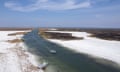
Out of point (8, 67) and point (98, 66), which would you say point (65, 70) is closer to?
point (98, 66)

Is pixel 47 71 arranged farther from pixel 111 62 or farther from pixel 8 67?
pixel 111 62

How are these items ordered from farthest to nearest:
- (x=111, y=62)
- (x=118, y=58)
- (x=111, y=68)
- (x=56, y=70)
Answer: (x=118, y=58) → (x=111, y=62) → (x=111, y=68) → (x=56, y=70)

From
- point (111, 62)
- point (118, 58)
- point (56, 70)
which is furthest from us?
point (118, 58)

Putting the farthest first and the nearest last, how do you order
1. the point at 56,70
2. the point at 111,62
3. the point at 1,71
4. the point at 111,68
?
1. the point at 111,62
2. the point at 111,68
3. the point at 56,70
4. the point at 1,71

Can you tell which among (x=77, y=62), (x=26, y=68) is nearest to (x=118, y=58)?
(x=77, y=62)

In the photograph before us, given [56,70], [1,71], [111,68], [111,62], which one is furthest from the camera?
[111,62]

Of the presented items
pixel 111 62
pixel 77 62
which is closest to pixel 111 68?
pixel 111 62

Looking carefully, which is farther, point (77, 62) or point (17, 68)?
point (77, 62)

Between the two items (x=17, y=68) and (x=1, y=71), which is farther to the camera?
(x=17, y=68)
